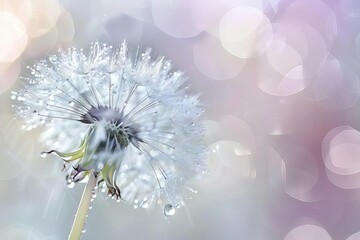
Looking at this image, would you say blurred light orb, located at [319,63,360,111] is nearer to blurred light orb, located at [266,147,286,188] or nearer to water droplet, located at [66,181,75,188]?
blurred light orb, located at [266,147,286,188]

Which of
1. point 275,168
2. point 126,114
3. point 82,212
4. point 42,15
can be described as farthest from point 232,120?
point 82,212

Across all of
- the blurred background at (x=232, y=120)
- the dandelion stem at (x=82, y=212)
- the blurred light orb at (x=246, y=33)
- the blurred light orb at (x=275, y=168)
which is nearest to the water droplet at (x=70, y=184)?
the dandelion stem at (x=82, y=212)

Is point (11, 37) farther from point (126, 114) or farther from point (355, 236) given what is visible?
point (126, 114)

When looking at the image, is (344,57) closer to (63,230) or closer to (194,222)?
(194,222)

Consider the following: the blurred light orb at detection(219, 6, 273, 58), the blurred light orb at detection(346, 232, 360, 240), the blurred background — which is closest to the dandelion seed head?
the blurred background

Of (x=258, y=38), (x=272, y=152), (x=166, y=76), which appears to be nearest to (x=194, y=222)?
(x=272, y=152)

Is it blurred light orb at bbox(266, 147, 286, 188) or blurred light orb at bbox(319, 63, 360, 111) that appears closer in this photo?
blurred light orb at bbox(319, 63, 360, 111)

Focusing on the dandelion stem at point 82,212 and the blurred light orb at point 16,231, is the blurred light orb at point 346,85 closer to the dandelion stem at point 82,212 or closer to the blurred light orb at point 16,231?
the blurred light orb at point 16,231
